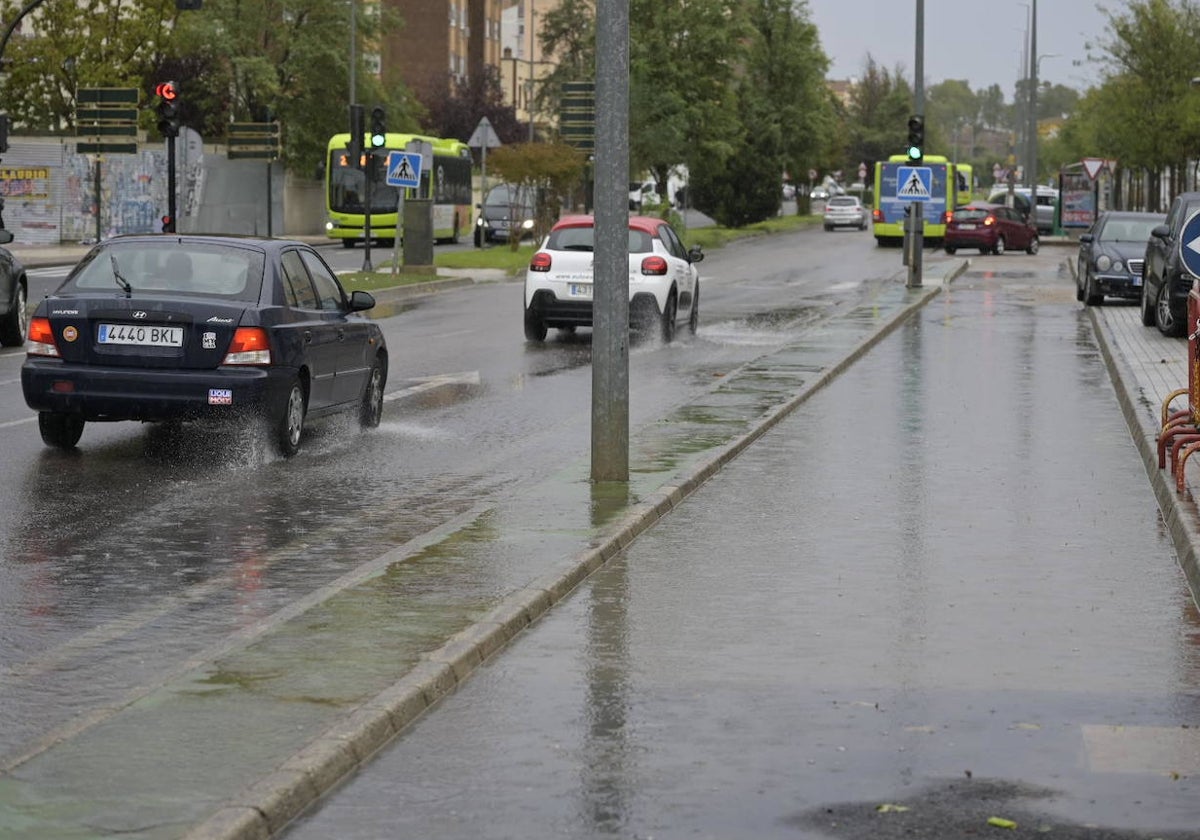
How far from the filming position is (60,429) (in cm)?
1466

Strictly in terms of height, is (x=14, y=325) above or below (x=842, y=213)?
below

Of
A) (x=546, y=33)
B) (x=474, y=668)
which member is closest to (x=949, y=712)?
(x=474, y=668)

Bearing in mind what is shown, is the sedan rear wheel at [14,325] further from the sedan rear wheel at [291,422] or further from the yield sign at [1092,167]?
the yield sign at [1092,167]

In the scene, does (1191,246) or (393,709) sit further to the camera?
(1191,246)

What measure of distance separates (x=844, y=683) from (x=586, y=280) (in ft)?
61.4

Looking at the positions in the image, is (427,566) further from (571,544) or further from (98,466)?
(98,466)

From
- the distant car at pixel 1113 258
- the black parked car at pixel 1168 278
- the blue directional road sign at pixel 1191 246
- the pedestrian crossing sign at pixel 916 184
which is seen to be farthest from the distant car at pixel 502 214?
the blue directional road sign at pixel 1191 246

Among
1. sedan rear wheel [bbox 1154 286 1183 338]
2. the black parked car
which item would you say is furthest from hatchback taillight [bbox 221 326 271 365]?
sedan rear wheel [bbox 1154 286 1183 338]

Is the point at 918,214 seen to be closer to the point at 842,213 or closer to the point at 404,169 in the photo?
the point at 404,169

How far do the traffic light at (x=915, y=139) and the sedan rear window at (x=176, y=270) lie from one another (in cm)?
2622

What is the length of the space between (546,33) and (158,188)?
60.5 meters

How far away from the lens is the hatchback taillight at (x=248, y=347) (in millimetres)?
14016

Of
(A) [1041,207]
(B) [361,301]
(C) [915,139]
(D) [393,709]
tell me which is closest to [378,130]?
(C) [915,139]

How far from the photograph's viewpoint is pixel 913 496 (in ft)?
43.1
